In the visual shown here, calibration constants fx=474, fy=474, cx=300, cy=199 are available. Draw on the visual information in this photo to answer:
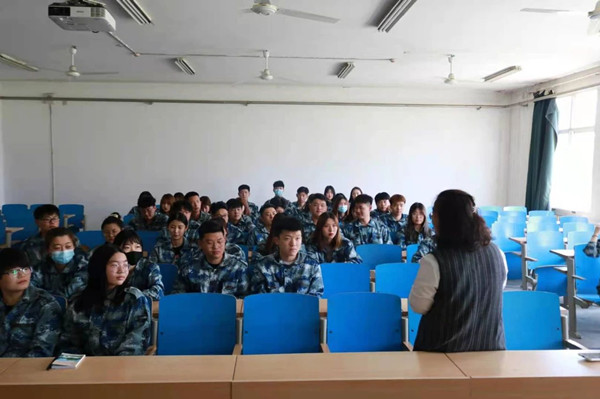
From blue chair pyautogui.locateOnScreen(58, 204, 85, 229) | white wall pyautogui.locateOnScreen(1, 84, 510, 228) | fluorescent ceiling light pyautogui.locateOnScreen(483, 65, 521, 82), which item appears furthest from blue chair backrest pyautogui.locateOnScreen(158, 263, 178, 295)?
fluorescent ceiling light pyautogui.locateOnScreen(483, 65, 521, 82)

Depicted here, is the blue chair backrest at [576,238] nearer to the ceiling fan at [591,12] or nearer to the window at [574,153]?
the ceiling fan at [591,12]

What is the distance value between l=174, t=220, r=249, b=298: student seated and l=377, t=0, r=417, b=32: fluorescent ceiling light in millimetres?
2659

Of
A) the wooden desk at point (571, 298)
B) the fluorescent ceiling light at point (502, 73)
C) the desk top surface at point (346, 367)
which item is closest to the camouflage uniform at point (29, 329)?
the desk top surface at point (346, 367)

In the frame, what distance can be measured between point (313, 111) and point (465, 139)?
3.25 m

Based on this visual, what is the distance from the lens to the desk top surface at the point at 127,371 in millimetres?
1918

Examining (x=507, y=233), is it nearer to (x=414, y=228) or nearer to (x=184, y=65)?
(x=414, y=228)

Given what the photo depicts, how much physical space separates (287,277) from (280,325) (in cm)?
70

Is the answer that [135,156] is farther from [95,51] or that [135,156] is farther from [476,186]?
[476,186]

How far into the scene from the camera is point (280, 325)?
2789 mm

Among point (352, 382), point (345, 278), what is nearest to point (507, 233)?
point (345, 278)

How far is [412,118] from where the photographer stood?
32.1 feet

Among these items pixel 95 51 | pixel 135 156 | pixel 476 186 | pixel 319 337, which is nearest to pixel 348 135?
pixel 476 186

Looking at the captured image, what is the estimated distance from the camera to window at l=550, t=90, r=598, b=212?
809 centimetres

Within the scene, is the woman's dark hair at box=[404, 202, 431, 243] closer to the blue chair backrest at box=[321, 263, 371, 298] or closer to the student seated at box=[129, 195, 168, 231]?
the blue chair backrest at box=[321, 263, 371, 298]
